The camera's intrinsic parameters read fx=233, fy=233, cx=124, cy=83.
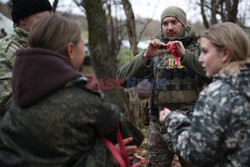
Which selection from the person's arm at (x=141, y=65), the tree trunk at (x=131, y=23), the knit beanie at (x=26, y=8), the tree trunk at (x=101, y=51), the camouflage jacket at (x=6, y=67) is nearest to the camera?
the camouflage jacket at (x=6, y=67)

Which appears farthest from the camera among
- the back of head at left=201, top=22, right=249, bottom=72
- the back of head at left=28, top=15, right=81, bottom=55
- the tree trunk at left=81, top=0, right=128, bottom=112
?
the tree trunk at left=81, top=0, right=128, bottom=112

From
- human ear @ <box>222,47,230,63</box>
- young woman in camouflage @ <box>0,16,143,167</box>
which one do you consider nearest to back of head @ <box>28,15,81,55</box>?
young woman in camouflage @ <box>0,16,143,167</box>

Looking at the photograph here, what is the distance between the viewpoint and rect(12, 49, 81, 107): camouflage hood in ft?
5.04

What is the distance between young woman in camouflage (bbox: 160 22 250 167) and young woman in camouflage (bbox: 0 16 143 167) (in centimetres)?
60

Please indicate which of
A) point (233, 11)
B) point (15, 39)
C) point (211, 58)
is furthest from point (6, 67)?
point (233, 11)

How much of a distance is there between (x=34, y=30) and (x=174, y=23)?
213 centimetres

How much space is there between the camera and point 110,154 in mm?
1738

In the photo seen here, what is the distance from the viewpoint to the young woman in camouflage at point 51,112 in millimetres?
1538

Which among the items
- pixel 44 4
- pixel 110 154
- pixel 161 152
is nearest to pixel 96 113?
pixel 110 154

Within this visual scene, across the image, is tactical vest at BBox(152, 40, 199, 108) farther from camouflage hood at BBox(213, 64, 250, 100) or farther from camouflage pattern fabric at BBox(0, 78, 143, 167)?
camouflage pattern fabric at BBox(0, 78, 143, 167)

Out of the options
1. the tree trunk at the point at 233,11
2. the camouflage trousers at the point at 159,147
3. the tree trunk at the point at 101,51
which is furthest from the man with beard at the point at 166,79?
the tree trunk at the point at 101,51

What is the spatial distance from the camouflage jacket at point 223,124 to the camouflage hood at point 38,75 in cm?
95

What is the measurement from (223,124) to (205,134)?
137mm

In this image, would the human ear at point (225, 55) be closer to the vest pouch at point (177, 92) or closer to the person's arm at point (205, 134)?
the person's arm at point (205, 134)
